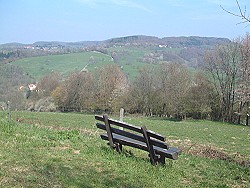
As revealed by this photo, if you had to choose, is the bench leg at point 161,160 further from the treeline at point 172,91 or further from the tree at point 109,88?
the tree at point 109,88

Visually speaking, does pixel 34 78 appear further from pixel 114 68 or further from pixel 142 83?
pixel 142 83

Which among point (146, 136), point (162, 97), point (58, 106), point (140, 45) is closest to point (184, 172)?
point (146, 136)

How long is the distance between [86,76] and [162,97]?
1856cm

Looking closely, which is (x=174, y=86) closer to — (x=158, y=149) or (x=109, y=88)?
(x=109, y=88)

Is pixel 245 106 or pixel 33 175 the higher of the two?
pixel 33 175

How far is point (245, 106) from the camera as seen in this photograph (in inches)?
1838

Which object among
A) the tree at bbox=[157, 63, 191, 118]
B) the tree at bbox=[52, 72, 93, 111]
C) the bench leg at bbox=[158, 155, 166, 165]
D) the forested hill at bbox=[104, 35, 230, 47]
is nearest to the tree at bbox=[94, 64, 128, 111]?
the tree at bbox=[52, 72, 93, 111]

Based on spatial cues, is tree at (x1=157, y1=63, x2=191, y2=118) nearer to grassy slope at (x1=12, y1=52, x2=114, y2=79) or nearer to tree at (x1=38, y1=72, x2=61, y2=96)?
tree at (x1=38, y1=72, x2=61, y2=96)

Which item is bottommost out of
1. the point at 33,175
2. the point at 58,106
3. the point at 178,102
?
the point at 58,106

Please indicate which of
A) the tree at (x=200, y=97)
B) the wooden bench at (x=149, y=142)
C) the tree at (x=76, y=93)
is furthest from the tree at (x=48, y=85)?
the wooden bench at (x=149, y=142)

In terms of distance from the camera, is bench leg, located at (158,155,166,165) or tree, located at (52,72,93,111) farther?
tree, located at (52,72,93,111)

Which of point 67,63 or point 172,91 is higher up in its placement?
point 67,63

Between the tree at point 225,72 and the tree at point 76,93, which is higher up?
the tree at point 225,72

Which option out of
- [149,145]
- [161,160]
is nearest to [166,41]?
[161,160]
